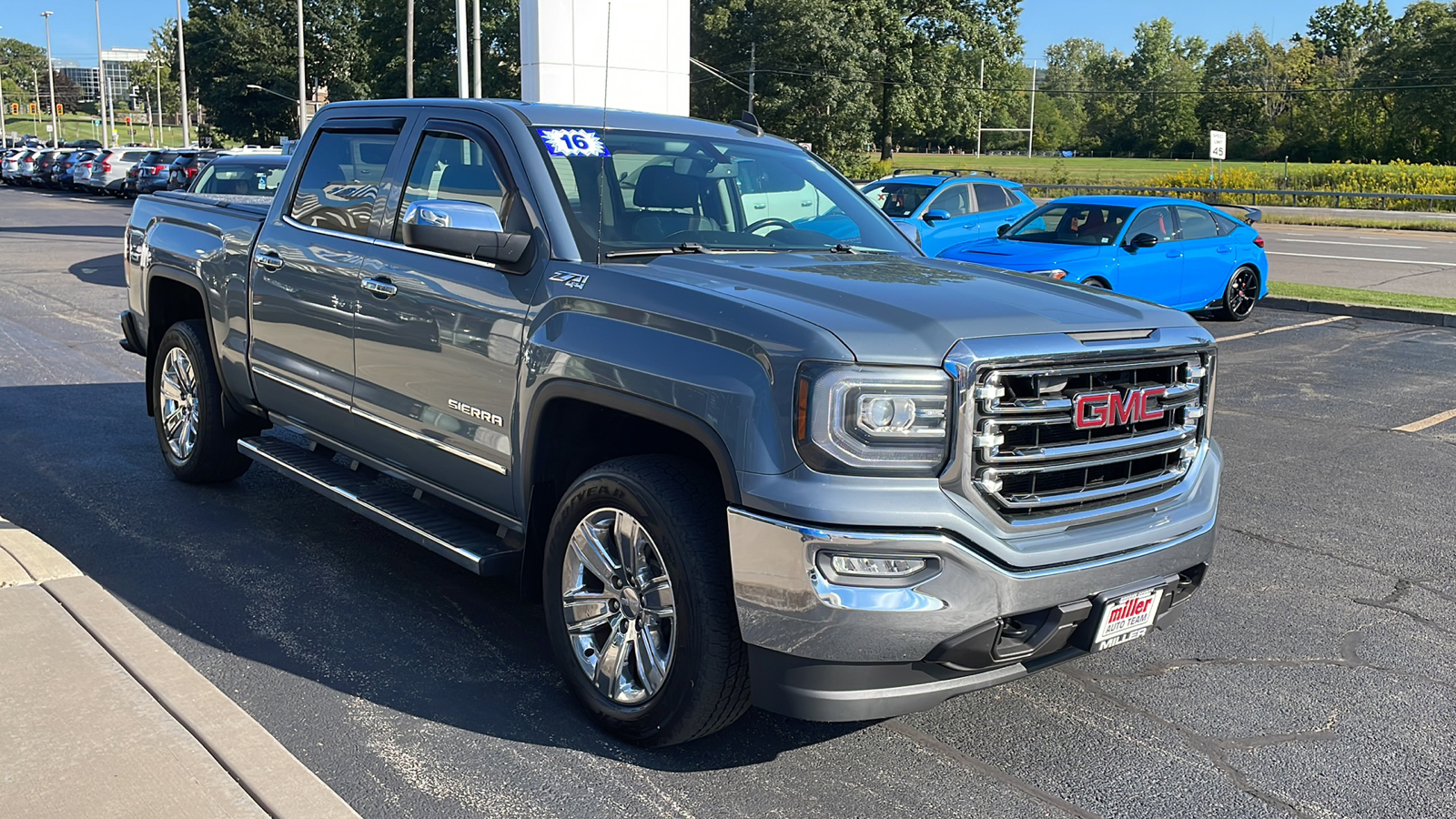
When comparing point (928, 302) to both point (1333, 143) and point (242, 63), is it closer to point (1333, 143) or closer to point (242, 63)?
point (242, 63)

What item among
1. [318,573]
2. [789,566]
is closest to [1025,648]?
[789,566]

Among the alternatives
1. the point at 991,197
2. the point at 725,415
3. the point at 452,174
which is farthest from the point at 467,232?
the point at 991,197

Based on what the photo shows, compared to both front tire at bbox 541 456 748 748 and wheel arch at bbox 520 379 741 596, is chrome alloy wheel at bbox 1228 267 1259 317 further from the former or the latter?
front tire at bbox 541 456 748 748

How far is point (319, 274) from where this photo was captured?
530cm

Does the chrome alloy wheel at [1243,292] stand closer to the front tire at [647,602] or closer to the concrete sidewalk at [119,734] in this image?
the front tire at [647,602]

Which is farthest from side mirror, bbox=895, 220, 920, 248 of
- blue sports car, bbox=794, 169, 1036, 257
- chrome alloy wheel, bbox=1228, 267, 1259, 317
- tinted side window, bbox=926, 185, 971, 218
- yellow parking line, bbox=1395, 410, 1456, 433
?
tinted side window, bbox=926, 185, 971, 218

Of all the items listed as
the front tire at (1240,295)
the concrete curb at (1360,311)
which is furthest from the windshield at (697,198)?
the concrete curb at (1360,311)

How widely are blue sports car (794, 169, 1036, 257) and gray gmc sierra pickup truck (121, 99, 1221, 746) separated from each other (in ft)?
41.7

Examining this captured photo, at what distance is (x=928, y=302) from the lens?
3.72 meters

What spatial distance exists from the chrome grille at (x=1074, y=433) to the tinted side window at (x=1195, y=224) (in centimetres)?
1156

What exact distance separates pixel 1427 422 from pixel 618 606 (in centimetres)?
784

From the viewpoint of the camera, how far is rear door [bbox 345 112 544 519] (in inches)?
170

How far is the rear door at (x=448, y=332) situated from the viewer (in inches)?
170

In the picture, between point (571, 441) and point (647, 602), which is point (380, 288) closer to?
point (571, 441)
